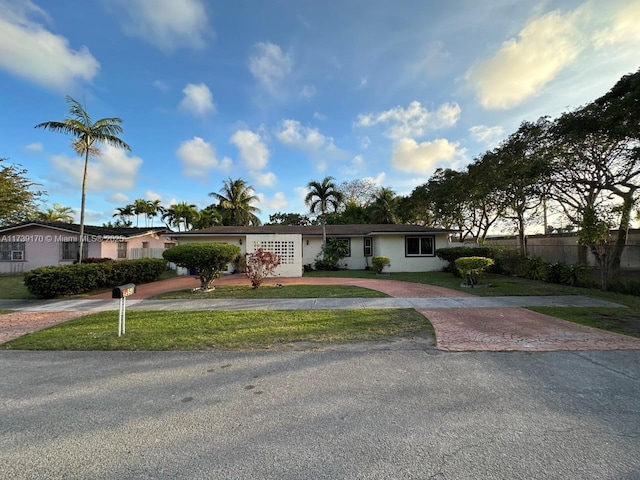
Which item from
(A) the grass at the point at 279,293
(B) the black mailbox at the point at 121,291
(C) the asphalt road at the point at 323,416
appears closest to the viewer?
(C) the asphalt road at the point at 323,416

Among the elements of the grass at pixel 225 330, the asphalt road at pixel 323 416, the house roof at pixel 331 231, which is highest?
the house roof at pixel 331 231

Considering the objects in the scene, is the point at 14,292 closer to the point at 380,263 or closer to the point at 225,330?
the point at 225,330

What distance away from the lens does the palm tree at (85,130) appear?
1232 cm

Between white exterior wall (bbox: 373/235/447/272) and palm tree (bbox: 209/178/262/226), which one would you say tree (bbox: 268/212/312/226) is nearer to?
palm tree (bbox: 209/178/262/226)

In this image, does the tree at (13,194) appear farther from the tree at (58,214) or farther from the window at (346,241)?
the window at (346,241)

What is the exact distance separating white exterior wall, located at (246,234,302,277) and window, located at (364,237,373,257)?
17.7ft

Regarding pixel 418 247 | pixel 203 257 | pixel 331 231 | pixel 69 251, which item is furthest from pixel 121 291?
pixel 69 251

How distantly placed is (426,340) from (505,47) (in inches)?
385

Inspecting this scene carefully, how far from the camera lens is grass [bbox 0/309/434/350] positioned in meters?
5.11

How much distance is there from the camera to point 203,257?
35.4 feet

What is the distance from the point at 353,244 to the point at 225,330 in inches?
595

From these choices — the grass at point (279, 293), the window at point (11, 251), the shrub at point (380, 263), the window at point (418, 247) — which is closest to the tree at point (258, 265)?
the grass at point (279, 293)

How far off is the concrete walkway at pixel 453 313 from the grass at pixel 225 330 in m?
0.57

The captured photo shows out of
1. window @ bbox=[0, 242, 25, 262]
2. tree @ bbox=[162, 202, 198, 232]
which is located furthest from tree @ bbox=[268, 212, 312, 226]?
window @ bbox=[0, 242, 25, 262]
